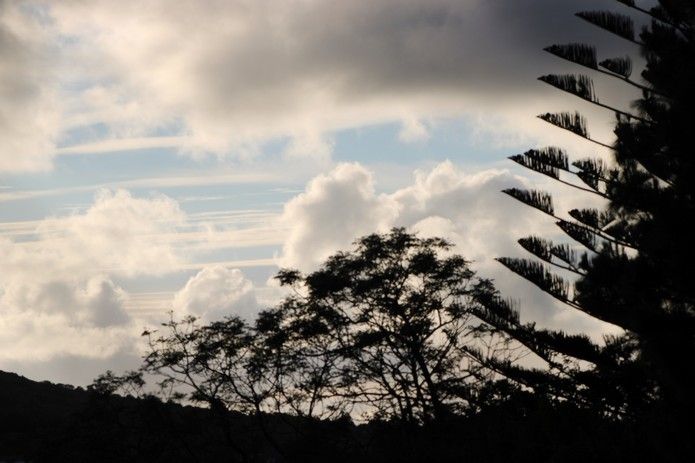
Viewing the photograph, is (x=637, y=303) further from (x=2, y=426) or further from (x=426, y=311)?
(x=2, y=426)

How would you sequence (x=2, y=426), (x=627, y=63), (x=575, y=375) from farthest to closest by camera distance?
(x=2, y=426) < (x=575, y=375) < (x=627, y=63)

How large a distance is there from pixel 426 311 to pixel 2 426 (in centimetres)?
3342

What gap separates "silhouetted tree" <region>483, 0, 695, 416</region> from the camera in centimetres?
1175

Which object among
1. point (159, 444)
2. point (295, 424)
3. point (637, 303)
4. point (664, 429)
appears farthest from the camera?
point (159, 444)

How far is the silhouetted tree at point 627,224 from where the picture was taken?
11750 mm

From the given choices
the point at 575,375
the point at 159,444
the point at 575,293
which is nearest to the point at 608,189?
the point at 575,293

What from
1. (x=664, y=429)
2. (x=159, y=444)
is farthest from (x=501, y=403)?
(x=159, y=444)

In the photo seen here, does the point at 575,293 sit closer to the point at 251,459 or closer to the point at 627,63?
the point at 627,63

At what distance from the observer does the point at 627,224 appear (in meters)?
12.9

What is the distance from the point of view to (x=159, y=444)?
88.4ft

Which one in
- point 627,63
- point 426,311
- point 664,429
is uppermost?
point 627,63

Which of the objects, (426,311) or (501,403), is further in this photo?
(426,311)

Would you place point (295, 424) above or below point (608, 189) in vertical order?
below

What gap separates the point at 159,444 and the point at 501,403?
15303mm
